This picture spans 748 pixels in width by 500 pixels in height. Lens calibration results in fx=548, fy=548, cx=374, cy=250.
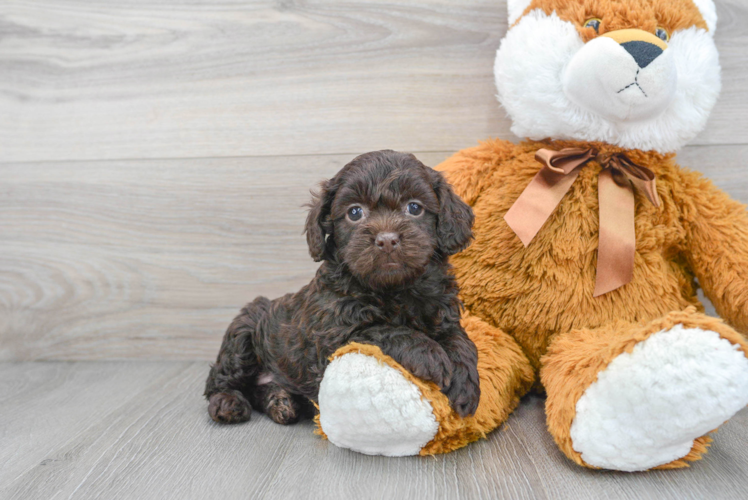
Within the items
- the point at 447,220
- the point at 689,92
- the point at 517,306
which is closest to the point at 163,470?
the point at 447,220

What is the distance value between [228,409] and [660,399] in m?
1.09

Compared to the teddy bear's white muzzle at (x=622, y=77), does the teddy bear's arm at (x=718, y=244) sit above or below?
below

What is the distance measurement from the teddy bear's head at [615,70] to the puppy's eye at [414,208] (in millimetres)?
530

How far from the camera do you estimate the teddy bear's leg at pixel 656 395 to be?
1047 millimetres

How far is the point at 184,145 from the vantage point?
207cm

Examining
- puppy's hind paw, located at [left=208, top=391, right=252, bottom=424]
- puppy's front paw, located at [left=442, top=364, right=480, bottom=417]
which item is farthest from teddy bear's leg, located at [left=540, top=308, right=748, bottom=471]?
puppy's hind paw, located at [left=208, top=391, right=252, bottom=424]

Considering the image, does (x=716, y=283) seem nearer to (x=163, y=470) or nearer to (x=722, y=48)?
(x=722, y=48)

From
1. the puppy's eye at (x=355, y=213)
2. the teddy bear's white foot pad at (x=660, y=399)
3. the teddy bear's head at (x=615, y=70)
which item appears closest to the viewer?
the teddy bear's white foot pad at (x=660, y=399)

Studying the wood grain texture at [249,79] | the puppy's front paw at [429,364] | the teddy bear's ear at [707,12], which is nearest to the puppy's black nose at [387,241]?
the puppy's front paw at [429,364]

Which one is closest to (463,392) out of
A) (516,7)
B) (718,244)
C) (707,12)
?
(718,244)

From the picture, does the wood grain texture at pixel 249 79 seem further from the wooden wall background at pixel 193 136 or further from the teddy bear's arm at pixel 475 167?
the teddy bear's arm at pixel 475 167

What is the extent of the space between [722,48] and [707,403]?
1.35 m

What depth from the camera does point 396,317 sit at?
1.33 meters

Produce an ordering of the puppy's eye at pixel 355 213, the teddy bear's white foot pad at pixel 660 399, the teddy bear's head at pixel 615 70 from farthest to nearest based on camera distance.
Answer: the teddy bear's head at pixel 615 70
the puppy's eye at pixel 355 213
the teddy bear's white foot pad at pixel 660 399
